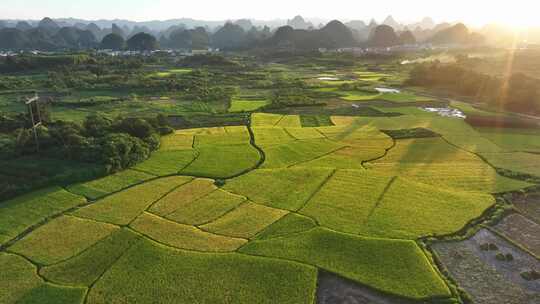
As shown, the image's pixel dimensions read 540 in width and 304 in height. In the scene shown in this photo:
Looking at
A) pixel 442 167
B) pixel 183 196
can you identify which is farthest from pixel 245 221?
pixel 442 167

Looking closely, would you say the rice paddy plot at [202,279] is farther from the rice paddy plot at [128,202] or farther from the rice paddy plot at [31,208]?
the rice paddy plot at [31,208]

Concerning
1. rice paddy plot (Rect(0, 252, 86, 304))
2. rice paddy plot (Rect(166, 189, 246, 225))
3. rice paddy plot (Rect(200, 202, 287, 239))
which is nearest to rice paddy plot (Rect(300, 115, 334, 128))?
rice paddy plot (Rect(166, 189, 246, 225))

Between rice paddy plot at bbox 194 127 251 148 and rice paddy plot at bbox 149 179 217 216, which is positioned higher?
rice paddy plot at bbox 194 127 251 148

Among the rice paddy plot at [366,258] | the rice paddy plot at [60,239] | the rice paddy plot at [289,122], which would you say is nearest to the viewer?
the rice paddy plot at [366,258]

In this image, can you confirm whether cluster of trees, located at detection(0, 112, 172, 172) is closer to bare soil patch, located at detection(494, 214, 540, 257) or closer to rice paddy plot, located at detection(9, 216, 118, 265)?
rice paddy plot, located at detection(9, 216, 118, 265)

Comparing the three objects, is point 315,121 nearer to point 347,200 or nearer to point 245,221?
point 347,200

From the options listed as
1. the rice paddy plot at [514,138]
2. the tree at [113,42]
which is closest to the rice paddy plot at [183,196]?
the rice paddy plot at [514,138]

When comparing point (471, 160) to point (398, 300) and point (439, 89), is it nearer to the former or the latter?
point (398, 300)
